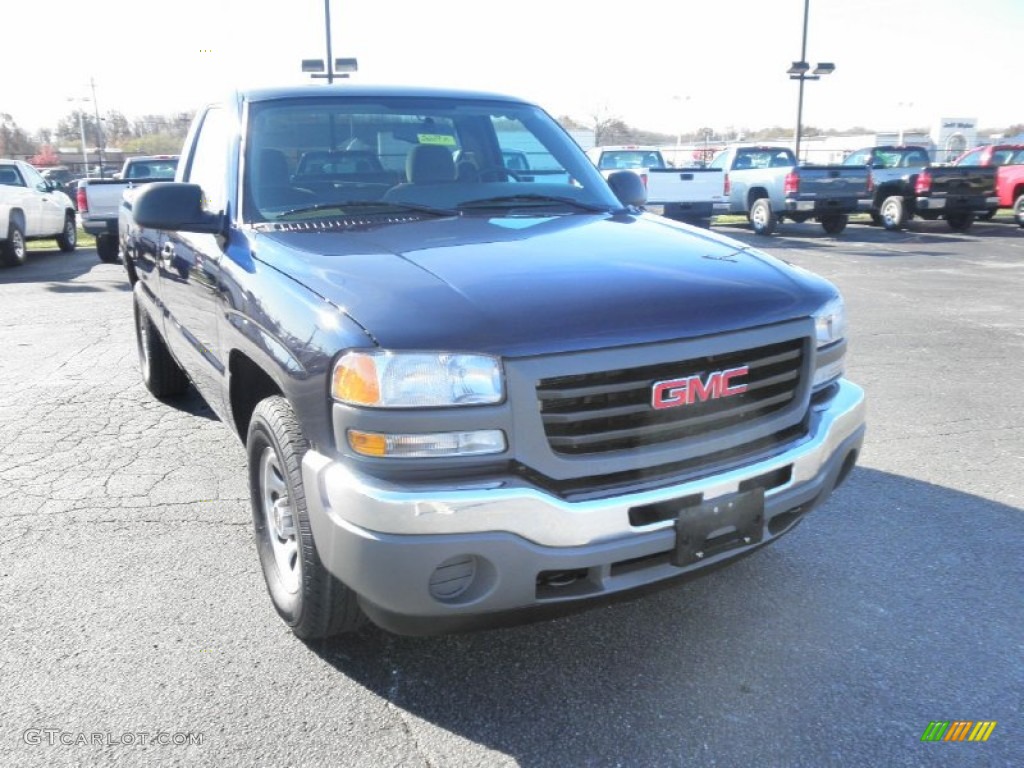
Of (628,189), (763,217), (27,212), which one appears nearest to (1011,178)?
(763,217)

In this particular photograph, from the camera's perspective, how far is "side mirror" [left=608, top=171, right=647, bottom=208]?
14.0ft

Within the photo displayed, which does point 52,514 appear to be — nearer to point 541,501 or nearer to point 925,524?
point 541,501

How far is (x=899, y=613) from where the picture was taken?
3.09 meters

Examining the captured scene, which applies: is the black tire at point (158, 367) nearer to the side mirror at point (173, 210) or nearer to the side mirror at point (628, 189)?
the side mirror at point (173, 210)

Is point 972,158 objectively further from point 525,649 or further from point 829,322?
point 525,649

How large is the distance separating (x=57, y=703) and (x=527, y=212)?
8.01 feet

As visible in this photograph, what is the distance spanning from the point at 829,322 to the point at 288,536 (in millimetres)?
2029

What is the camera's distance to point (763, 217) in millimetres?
18109

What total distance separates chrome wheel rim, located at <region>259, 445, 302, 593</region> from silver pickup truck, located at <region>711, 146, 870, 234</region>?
48.9 ft

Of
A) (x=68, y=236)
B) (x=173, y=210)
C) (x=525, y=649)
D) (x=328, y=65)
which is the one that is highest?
(x=328, y=65)

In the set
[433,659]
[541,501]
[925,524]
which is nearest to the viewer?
[541,501]

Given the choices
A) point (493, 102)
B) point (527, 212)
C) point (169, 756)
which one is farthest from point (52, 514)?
point (493, 102)

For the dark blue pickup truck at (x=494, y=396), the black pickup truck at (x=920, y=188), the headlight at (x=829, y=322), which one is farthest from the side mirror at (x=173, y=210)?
the black pickup truck at (x=920, y=188)

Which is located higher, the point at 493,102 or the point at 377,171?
the point at 493,102
